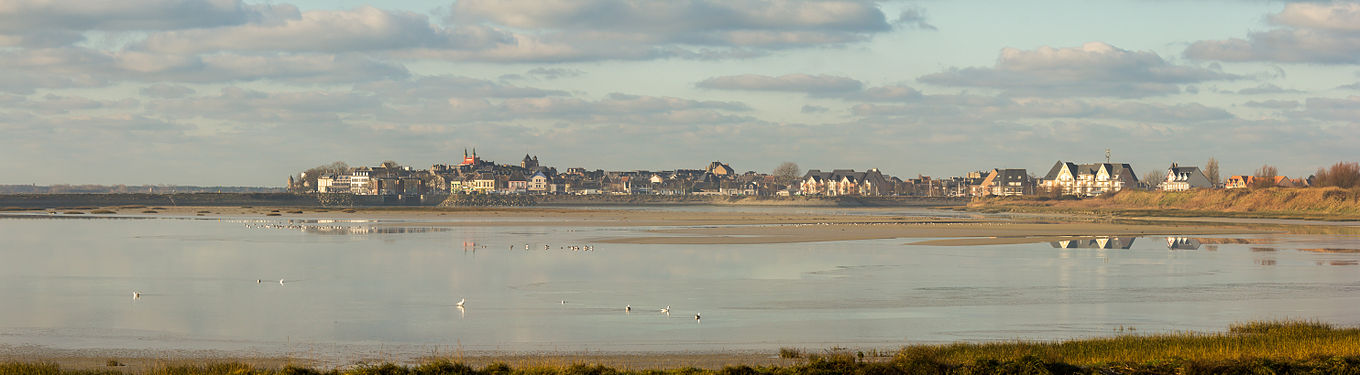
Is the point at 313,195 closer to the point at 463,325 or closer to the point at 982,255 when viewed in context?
the point at 982,255

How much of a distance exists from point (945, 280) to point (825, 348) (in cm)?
1429

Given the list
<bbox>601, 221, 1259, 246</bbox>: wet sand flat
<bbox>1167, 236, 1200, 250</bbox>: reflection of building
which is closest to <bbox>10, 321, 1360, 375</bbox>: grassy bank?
<bbox>1167, 236, 1200, 250</bbox>: reflection of building

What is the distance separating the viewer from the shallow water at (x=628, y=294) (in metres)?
19.8

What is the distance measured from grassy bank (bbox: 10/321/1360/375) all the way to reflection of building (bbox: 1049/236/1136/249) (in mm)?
33727

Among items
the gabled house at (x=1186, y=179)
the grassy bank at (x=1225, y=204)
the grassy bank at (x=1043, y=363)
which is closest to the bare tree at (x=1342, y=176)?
the grassy bank at (x=1225, y=204)

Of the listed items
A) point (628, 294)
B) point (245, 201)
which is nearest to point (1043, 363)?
point (628, 294)

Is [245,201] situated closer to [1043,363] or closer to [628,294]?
[628,294]

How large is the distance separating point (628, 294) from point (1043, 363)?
14388mm

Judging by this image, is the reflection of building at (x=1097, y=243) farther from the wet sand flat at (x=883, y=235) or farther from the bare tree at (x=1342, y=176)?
the bare tree at (x=1342, y=176)

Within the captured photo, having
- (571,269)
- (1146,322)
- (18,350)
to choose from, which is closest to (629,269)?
(571,269)

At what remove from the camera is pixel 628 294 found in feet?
90.1

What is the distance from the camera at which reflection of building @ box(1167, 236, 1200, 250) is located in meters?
49.8

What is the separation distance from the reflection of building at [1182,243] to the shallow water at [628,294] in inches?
67.1

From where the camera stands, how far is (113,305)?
80.0 ft
